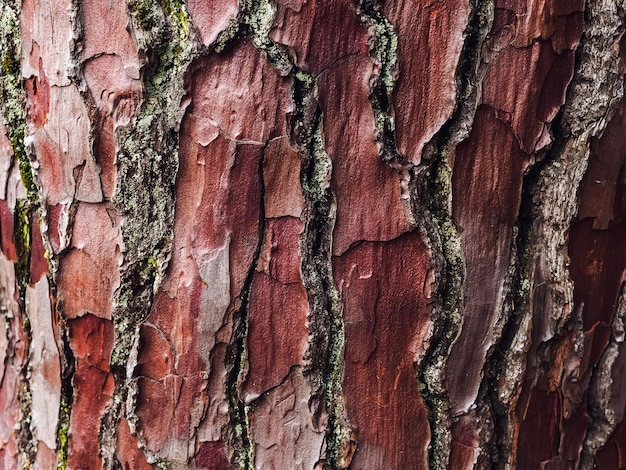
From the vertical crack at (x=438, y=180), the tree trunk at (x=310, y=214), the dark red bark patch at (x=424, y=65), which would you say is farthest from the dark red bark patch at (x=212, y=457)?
the dark red bark patch at (x=424, y=65)

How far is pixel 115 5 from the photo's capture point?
2.34ft

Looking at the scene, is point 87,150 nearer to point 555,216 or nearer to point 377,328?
point 377,328

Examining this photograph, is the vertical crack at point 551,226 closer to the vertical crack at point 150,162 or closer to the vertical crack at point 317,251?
the vertical crack at point 317,251

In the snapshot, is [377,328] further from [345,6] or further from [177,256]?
[345,6]

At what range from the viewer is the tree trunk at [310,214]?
0.71 m

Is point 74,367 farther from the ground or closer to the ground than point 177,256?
closer to the ground

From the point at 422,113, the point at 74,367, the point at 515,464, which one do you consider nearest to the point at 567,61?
the point at 422,113

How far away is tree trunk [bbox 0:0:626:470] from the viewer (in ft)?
2.34

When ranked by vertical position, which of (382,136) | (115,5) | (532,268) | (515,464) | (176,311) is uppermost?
(115,5)

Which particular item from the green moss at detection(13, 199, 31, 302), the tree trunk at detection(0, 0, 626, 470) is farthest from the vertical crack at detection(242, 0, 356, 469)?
the green moss at detection(13, 199, 31, 302)

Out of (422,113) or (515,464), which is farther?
(515,464)

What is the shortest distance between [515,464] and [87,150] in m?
0.69

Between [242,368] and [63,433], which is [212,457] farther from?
[63,433]

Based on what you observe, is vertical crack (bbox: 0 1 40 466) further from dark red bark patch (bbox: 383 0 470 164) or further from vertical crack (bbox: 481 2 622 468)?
vertical crack (bbox: 481 2 622 468)
